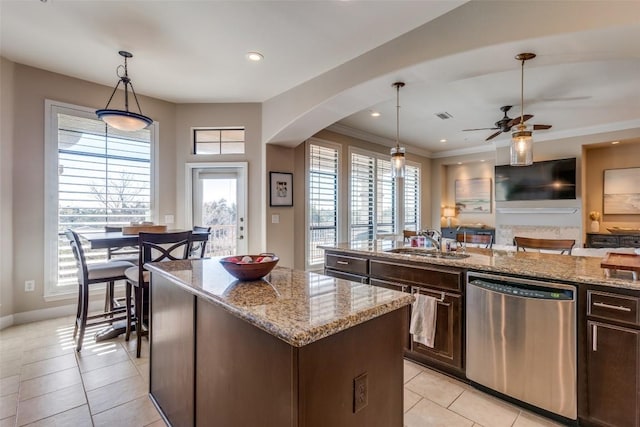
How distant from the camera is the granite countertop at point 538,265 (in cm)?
172

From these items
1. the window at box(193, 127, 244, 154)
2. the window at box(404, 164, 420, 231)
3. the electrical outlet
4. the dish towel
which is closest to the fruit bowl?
the electrical outlet

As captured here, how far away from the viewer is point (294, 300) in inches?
46.7

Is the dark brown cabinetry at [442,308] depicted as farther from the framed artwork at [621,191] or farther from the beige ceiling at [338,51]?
the framed artwork at [621,191]

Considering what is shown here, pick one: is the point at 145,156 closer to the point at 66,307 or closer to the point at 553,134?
the point at 66,307

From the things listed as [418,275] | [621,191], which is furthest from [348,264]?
[621,191]

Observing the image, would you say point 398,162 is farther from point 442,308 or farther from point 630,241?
point 630,241

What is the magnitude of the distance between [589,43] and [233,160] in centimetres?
403

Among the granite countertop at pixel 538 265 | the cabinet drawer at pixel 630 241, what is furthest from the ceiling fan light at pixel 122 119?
the cabinet drawer at pixel 630 241

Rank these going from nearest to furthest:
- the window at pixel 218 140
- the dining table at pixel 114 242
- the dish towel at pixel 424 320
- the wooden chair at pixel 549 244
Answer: the dish towel at pixel 424 320, the dining table at pixel 114 242, the wooden chair at pixel 549 244, the window at pixel 218 140

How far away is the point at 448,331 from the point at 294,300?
172 centimetres

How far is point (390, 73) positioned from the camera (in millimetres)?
2830

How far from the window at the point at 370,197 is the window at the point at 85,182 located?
359cm

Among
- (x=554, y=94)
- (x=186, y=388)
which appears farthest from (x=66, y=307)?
(x=554, y=94)

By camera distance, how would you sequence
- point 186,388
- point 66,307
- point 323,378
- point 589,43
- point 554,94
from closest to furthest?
1. point 323,378
2. point 186,388
3. point 589,43
4. point 66,307
5. point 554,94
